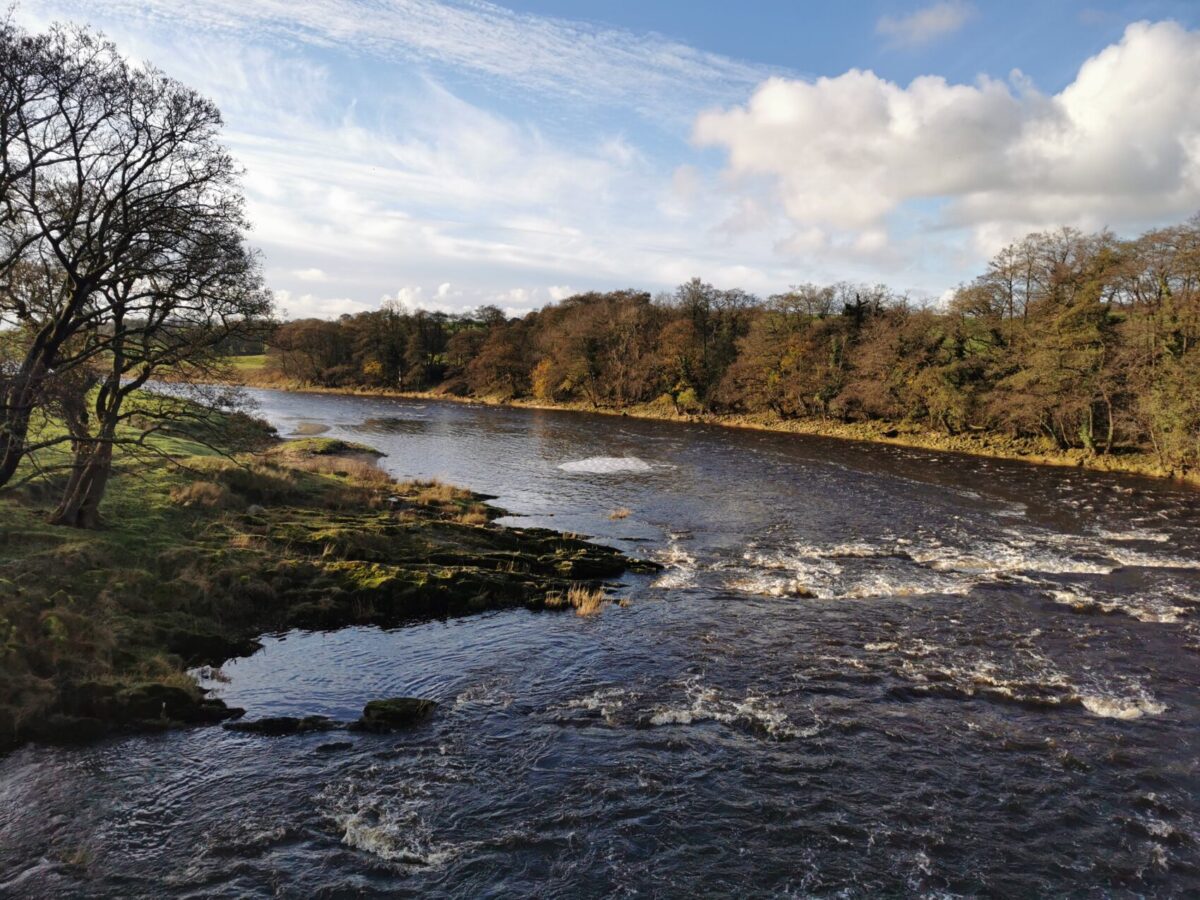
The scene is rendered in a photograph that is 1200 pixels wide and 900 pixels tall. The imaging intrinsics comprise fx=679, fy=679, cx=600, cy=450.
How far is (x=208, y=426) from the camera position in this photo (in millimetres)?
20094

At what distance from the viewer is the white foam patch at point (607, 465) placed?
4697 cm

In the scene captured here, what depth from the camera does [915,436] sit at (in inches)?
2591

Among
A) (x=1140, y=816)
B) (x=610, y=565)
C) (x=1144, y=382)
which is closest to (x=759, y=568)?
(x=610, y=565)

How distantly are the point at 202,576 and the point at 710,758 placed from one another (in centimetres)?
1391

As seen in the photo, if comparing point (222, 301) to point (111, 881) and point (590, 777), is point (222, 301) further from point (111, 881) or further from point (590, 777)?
point (590, 777)

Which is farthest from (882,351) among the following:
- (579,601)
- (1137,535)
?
(579,601)

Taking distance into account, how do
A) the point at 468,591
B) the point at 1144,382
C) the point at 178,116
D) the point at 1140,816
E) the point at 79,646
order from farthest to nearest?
the point at 1144,382
the point at 468,591
the point at 178,116
the point at 79,646
the point at 1140,816

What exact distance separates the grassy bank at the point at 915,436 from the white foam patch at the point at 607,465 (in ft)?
77.6

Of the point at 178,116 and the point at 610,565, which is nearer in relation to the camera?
the point at 178,116

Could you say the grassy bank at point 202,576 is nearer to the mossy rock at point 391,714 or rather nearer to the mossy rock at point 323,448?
the mossy rock at point 391,714

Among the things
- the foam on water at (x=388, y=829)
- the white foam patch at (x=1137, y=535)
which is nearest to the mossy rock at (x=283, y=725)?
the foam on water at (x=388, y=829)

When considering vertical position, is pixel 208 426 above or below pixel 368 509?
above

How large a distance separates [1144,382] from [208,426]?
56178mm

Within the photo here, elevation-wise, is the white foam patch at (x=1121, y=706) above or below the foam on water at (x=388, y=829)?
above
